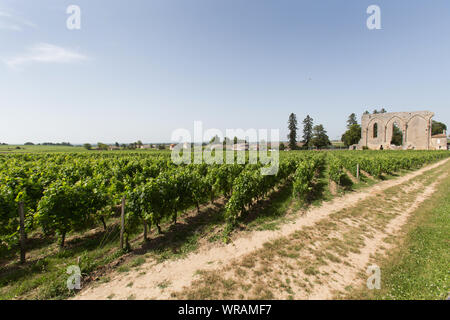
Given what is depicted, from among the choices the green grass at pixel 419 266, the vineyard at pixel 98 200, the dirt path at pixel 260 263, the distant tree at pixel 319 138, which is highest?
the distant tree at pixel 319 138

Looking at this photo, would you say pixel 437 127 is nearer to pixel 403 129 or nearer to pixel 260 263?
pixel 403 129

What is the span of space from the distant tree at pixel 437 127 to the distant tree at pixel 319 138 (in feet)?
226

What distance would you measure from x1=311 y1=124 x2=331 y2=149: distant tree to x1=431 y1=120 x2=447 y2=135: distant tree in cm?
6883

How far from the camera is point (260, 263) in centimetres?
488

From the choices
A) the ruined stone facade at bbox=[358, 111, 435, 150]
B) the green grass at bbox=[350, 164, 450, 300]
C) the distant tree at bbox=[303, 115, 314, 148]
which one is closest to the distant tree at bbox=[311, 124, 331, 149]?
the distant tree at bbox=[303, 115, 314, 148]

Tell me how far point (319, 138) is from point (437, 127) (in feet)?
250

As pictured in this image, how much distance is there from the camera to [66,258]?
17.0 ft

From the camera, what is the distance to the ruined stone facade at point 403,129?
52625mm

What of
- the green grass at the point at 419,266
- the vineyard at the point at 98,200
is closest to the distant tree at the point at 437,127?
the green grass at the point at 419,266

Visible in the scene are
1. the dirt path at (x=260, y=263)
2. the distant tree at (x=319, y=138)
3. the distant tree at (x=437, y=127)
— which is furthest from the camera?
the distant tree at (x=437, y=127)

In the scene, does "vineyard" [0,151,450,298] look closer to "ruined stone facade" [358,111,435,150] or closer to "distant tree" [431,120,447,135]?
"ruined stone facade" [358,111,435,150]

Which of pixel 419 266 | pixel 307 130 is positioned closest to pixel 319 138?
pixel 307 130

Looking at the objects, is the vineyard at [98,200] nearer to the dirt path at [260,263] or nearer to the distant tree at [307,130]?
the dirt path at [260,263]
